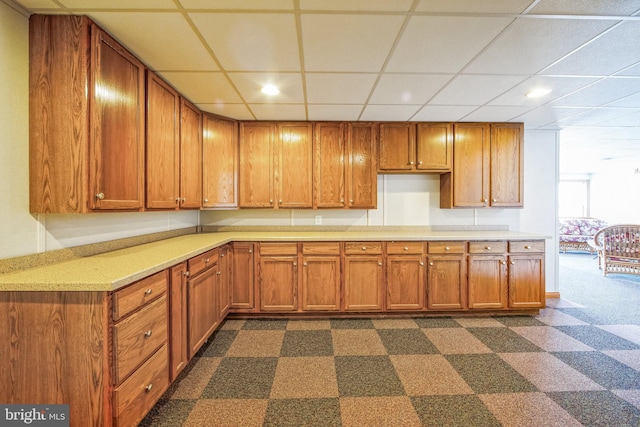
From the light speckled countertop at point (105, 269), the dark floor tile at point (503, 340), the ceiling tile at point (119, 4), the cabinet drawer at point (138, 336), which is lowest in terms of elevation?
the dark floor tile at point (503, 340)

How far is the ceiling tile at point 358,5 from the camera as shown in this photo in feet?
4.86

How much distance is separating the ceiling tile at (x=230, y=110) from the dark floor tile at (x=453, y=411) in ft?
9.95

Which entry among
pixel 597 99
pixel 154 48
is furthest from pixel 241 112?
pixel 597 99

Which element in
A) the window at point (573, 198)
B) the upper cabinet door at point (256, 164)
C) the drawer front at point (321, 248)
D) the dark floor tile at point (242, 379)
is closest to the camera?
the dark floor tile at point (242, 379)

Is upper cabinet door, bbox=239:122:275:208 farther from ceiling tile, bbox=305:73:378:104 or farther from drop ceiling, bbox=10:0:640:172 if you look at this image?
ceiling tile, bbox=305:73:378:104

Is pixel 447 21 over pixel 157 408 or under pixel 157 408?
over

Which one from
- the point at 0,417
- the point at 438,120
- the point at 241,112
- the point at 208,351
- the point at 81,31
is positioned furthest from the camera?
the point at 438,120

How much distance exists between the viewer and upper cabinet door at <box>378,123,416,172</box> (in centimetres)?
345

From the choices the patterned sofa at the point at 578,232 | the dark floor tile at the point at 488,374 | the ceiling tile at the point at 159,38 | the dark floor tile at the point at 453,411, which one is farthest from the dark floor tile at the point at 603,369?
the patterned sofa at the point at 578,232

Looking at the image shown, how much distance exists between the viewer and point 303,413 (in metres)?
1.73

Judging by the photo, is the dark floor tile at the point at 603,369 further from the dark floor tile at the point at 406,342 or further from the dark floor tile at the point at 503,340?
the dark floor tile at the point at 406,342

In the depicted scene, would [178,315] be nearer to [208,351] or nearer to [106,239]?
[208,351]

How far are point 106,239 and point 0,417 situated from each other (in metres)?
1.16

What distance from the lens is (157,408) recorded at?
1.77m
